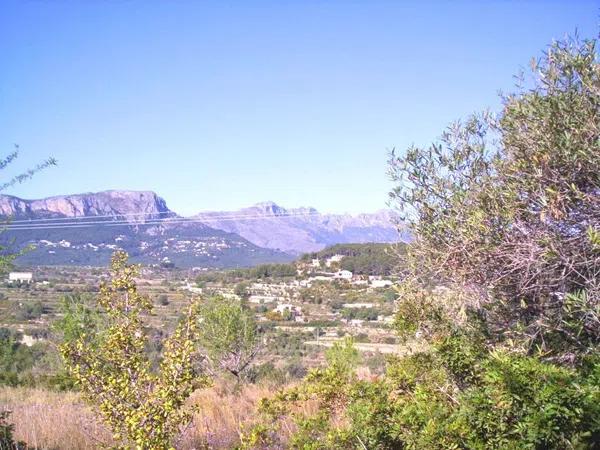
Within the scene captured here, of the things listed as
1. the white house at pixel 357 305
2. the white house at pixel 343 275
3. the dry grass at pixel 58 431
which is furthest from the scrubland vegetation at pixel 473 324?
the white house at pixel 343 275

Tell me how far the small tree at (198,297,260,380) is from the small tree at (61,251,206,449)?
43.9ft

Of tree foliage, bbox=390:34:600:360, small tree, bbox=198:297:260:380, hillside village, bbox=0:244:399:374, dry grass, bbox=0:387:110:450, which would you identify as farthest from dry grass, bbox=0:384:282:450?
hillside village, bbox=0:244:399:374

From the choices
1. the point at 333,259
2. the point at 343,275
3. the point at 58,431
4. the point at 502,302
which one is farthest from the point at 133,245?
the point at 502,302

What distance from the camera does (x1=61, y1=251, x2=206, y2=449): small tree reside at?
4004 mm

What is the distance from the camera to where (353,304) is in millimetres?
57062

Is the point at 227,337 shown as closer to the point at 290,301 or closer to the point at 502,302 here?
the point at 502,302

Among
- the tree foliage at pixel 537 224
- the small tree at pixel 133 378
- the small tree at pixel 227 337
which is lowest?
the small tree at pixel 227 337

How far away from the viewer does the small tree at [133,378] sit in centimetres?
400

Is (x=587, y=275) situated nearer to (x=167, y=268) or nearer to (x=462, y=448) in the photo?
(x=462, y=448)

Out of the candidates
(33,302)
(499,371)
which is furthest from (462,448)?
(33,302)

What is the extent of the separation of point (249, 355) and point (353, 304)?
130ft

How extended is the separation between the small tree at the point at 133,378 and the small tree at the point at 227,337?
13.4 m

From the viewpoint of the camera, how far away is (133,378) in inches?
172

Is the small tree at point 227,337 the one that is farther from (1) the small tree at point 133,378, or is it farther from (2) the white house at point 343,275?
(2) the white house at point 343,275
